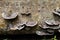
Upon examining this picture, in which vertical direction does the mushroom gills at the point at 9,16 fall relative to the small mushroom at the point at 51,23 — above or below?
above

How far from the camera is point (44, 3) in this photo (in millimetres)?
3379

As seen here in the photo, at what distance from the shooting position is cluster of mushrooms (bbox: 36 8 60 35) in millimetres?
3180

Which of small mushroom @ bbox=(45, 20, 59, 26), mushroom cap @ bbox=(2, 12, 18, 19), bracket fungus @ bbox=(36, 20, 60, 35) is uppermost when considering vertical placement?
mushroom cap @ bbox=(2, 12, 18, 19)

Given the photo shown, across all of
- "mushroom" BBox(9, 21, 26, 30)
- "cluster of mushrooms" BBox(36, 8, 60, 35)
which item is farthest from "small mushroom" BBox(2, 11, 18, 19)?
"cluster of mushrooms" BBox(36, 8, 60, 35)

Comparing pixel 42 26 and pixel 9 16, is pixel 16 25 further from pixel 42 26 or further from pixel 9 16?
pixel 42 26

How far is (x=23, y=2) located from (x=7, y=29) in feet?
1.59

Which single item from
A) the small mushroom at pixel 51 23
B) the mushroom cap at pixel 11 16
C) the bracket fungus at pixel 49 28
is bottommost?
the bracket fungus at pixel 49 28

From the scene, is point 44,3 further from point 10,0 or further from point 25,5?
point 10,0

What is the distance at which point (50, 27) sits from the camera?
10.4 ft

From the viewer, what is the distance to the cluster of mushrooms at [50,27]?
3180 millimetres

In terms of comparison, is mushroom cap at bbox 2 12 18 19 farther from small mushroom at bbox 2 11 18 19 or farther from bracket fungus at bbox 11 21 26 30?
bracket fungus at bbox 11 21 26 30

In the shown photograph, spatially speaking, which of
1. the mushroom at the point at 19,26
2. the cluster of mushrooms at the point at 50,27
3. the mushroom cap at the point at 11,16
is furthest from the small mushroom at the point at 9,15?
the cluster of mushrooms at the point at 50,27

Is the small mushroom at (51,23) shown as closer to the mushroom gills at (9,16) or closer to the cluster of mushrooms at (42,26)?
the cluster of mushrooms at (42,26)

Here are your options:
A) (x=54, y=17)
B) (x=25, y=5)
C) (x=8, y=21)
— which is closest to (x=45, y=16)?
(x=54, y=17)
